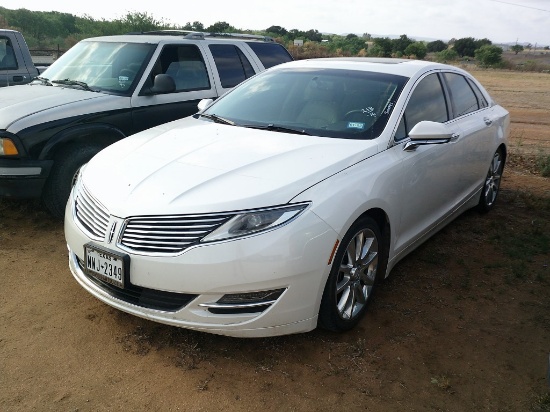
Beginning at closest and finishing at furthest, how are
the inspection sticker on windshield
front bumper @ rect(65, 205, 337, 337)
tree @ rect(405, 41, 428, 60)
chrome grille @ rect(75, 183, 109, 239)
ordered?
front bumper @ rect(65, 205, 337, 337)
chrome grille @ rect(75, 183, 109, 239)
the inspection sticker on windshield
tree @ rect(405, 41, 428, 60)

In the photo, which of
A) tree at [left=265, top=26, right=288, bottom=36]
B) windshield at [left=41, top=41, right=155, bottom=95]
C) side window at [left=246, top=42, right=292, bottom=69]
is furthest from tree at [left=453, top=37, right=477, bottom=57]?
windshield at [left=41, top=41, right=155, bottom=95]

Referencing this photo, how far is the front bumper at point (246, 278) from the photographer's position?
2.80 meters

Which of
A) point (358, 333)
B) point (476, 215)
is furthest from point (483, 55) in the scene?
point (358, 333)

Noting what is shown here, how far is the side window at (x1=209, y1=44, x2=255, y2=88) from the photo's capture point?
21.5ft

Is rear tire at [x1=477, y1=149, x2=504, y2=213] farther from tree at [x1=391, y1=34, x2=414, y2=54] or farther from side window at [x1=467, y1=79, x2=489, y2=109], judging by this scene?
tree at [x1=391, y1=34, x2=414, y2=54]

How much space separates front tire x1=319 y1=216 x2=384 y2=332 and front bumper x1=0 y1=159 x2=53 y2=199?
3.08m

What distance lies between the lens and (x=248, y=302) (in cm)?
291

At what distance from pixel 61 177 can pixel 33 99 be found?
2.80 ft

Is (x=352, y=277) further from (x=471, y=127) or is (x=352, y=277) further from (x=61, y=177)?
(x=61, y=177)

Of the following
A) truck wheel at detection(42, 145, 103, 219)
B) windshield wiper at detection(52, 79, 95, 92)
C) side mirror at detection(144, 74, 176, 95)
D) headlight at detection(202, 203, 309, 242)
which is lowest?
truck wheel at detection(42, 145, 103, 219)

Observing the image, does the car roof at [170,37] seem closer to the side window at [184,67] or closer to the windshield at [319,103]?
the side window at [184,67]

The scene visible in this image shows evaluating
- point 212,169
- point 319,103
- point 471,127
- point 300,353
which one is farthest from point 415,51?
point 300,353

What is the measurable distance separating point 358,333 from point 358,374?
1.52 ft

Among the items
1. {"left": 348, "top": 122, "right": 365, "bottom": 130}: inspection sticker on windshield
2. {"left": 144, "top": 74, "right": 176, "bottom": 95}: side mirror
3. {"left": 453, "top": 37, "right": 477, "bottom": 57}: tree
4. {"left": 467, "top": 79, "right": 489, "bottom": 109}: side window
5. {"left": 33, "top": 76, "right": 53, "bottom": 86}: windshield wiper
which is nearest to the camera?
{"left": 348, "top": 122, "right": 365, "bottom": 130}: inspection sticker on windshield
